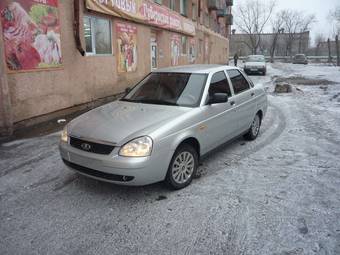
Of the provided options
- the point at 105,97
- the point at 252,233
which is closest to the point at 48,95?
the point at 105,97

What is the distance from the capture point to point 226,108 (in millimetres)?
4969

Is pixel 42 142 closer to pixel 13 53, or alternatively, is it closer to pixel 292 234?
pixel 13 53

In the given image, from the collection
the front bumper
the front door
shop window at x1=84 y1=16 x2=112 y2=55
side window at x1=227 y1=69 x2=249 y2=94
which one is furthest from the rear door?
shop window at x1=84 y1=16 x2=112 y2=55

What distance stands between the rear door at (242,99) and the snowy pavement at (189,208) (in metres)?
0.56

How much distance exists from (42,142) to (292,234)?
501cm

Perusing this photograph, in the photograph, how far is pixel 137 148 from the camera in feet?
11.5

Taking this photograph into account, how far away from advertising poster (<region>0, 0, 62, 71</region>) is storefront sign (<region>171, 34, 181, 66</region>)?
10313 mm

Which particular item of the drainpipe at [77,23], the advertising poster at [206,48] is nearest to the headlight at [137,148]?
the drainpipe at [77,23]

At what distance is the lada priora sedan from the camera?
3541 mm

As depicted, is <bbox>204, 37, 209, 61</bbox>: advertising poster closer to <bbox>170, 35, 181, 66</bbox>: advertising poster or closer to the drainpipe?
<bbox>170, 35, 181, 66</bbox>: advertising poster

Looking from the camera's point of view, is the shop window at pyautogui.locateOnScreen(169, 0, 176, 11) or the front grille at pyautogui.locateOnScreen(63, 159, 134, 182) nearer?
the front grille at pyautogui.locateOnScreen(63, 159, 134, 182)

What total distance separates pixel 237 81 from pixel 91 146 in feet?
10.4

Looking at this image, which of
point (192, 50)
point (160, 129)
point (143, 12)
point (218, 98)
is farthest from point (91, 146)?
point (192, 50)

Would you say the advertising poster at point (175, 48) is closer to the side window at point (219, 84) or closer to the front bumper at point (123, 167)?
the side window at point (219, 84)
